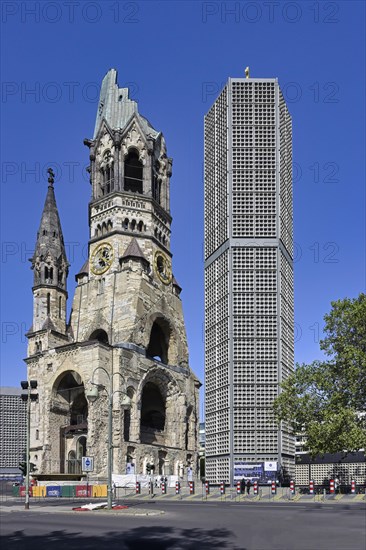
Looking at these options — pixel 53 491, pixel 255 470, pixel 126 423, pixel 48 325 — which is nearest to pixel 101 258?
pixel 48 325

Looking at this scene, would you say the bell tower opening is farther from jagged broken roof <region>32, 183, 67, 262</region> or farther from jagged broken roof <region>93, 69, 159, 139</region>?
jagged broken roof <region>93, 69, 159, 139</region>

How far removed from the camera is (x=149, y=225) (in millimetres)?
93438

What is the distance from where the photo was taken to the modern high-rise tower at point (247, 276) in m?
81.6

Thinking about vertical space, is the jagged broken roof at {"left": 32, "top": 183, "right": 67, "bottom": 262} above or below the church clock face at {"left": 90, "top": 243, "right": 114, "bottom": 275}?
above

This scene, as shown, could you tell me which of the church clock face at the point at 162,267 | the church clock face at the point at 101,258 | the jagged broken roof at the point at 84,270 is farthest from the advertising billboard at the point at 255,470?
the jagged broken roof at the point at 84,270

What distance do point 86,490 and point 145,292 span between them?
114ft

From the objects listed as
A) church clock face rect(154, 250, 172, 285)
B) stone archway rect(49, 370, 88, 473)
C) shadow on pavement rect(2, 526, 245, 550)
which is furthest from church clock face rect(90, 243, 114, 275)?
shadow on pavement rect(2, 526, 245, 550)

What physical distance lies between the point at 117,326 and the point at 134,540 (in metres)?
63.7

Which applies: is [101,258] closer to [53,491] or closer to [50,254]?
[50,254]

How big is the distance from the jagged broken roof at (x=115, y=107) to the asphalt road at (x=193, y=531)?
7375 cm

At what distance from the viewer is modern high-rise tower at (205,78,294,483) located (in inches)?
3214

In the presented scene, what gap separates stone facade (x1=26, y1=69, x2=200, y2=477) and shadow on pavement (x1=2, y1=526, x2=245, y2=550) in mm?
52387

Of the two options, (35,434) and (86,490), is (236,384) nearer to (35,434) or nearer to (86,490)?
(35,434)

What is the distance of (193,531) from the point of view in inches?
930
